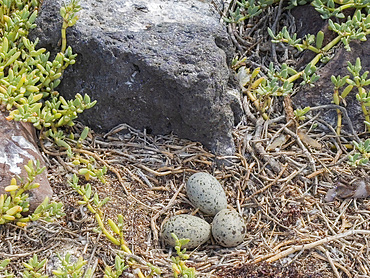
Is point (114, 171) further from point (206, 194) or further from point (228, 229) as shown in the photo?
point (228, 229)

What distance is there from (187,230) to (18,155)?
902 mm

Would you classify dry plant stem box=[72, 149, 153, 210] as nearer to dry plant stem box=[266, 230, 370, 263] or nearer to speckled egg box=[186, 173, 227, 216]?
speckled egg box=[186, 173, 227, 216]

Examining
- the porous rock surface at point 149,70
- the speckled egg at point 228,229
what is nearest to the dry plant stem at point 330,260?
the speckled egg at point 228,229

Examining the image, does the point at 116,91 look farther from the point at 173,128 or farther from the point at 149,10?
the point at 149,10

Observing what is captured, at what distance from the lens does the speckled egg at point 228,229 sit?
2463mm

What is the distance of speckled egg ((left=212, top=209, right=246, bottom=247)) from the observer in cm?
246

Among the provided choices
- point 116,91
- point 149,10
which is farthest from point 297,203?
point 149,10

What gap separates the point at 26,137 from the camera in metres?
2.69

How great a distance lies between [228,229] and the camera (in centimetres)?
246

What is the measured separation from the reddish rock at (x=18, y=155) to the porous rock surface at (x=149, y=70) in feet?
1.30

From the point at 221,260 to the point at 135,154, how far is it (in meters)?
0.77

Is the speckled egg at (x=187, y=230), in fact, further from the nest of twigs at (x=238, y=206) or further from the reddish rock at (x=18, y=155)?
the reddish rock at (x=18, y=155)

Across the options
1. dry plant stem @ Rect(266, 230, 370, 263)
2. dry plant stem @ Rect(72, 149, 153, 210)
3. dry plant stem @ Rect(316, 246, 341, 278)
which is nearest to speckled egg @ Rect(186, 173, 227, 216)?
dry plant stem @ Rect(72, 149, 153, 210)

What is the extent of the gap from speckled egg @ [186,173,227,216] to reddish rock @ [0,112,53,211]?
0.70 meters
